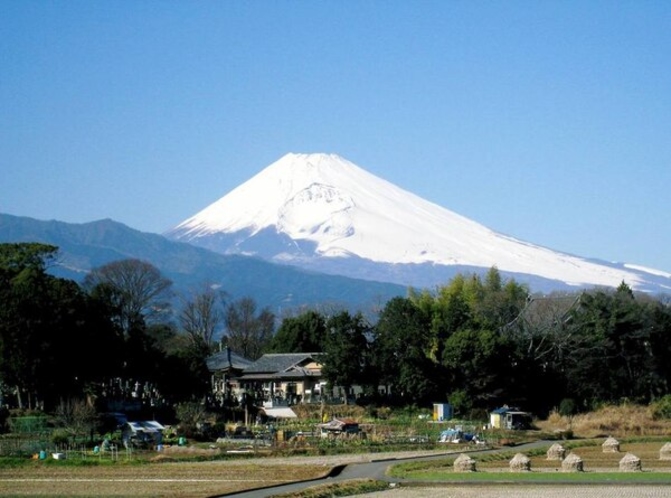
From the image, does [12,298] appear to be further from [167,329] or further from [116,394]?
[167,329]

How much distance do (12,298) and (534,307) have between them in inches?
1571

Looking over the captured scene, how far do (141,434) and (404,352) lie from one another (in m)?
22.9

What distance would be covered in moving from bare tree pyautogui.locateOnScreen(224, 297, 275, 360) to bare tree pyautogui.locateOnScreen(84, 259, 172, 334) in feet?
29.6

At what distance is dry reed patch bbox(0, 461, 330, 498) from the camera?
118 ft

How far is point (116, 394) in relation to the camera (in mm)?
74750

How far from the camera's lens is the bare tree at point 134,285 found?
90.3 meters

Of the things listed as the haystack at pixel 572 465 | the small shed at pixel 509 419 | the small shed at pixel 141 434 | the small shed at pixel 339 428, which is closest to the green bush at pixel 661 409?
the small shed at pixel 509 419

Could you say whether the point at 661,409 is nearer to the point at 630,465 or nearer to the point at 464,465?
the point at 630,465

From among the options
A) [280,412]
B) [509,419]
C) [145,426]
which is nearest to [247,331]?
[280,412]

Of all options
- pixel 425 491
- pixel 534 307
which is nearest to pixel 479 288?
pixel 534 307

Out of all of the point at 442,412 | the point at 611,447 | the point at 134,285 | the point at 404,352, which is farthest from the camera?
the point at 134,285

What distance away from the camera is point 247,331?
115 m

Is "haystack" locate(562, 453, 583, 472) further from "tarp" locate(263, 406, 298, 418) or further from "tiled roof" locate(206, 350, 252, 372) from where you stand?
"tiled roof" locate(206, 350, 252, 372)

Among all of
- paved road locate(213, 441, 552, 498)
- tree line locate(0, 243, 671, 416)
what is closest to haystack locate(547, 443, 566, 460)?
paved road locate(213, 441, 552, 498)
